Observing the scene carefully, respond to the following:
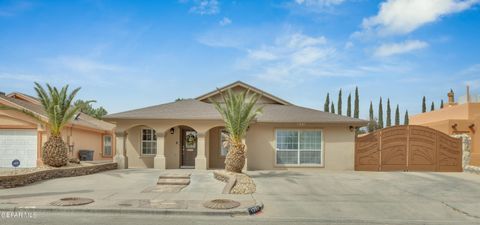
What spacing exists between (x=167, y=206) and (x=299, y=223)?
3.60 metres

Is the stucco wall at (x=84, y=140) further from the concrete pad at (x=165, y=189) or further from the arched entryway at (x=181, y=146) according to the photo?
the concrete pad at (x=165, y=189)

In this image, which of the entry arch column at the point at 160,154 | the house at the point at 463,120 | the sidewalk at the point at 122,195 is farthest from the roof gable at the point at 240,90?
the house at the point at 463,120

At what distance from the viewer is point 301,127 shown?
20.2m

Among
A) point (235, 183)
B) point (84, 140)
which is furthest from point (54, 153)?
point (84, 140)

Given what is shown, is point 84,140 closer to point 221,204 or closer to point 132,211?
point 132,211

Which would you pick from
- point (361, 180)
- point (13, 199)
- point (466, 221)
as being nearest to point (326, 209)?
point (466, 221)

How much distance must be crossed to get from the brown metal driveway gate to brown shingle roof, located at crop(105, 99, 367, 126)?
1.52 metres

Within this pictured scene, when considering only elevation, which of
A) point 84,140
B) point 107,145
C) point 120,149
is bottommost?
point 107,145

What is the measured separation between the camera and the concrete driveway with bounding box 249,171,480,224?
9867mm

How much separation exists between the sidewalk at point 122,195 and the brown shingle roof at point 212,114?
13.0ft

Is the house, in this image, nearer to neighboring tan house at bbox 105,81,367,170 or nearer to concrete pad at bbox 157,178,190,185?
neighboring tan house at bbox 105,81,367,170

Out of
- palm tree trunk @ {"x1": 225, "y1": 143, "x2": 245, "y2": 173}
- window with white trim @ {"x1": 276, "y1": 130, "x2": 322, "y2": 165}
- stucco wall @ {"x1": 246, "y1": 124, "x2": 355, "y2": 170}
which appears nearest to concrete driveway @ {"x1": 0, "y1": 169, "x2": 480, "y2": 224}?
palm tree trunk @ {"x1": 225, "y1": 143, "x2": 245, "y2": 173}

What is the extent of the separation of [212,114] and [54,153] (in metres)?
7.87

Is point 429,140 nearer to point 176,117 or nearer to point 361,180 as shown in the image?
point 361,180
